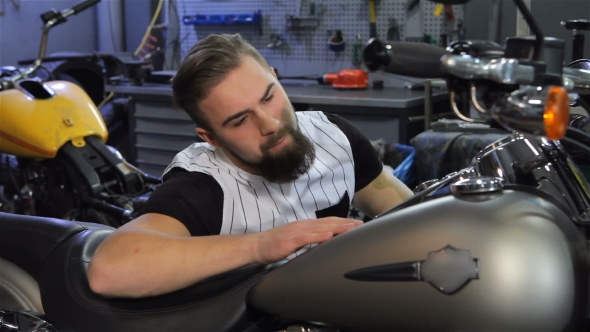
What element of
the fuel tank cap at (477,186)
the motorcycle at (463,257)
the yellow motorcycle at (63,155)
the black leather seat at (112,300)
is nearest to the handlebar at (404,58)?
the motorcycle at (463,257)

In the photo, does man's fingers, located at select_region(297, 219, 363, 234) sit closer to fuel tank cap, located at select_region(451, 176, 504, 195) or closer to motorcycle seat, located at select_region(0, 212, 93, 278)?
fuel tank cap, located at select_region(451, 176, 504, 195)

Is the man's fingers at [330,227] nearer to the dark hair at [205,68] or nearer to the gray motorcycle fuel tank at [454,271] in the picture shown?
the gray motorcycle fuel tank at [454,271]

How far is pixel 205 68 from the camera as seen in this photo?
1103mm

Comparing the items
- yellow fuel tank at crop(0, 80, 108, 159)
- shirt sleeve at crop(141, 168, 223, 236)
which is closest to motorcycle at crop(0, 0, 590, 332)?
shirt sleeve at crop(141, 168, 223, 236)

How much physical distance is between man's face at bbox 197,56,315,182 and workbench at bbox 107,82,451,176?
5.16 feet

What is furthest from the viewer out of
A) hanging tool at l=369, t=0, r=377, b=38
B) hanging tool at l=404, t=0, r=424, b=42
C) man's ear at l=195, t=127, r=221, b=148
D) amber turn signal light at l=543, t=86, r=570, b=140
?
hanging tool at l=369, t=0, r=377, b=38

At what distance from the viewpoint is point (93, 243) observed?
1.00 meters

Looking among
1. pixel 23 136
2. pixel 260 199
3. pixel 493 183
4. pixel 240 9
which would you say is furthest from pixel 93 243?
pixel 240 9

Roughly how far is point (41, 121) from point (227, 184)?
4.39ft

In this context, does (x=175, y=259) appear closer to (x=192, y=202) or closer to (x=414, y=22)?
(x=192, y=202)

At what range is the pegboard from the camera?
3199 mm

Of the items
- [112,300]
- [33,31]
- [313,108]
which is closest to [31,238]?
[112,300]

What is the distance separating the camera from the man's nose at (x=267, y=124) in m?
1.07

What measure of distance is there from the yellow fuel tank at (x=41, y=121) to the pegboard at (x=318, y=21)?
1489 mm
